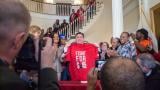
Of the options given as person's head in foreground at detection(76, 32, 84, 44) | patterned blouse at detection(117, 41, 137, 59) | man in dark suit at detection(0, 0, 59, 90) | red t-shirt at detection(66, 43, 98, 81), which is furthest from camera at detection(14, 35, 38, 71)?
person's head in foreground at detection(76, 32, 84, 44)

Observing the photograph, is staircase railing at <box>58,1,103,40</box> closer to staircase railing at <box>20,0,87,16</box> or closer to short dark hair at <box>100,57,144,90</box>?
staircase railing at <box>20,0,87,16</box>

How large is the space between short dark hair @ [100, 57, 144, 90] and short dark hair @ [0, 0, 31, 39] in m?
0.56

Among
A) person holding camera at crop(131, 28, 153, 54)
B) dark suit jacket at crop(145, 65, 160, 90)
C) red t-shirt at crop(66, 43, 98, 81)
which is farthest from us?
person holding camera at crop(131, 28, 153, 54)

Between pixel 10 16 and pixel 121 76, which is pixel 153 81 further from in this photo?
pixel 10 16

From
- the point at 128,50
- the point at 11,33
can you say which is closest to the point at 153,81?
the point at 128,50

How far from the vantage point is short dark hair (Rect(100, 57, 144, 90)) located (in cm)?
145

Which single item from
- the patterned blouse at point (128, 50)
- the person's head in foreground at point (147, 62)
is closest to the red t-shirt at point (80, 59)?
the patterned blouse at point (128, 50)

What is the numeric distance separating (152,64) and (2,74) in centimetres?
302

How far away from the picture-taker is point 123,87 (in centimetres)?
145

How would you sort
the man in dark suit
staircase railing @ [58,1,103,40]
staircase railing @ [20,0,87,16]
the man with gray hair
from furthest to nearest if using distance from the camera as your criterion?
staircase railing @ [20,0,87,16]
staircase railing @ [58,1,103,40]
the man with gray hair
the man in dark suit

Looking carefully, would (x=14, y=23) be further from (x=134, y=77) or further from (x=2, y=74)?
(x=134, y=77)

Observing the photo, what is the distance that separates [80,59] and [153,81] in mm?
1949

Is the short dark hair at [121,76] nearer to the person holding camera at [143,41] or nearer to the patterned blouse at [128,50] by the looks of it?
the patterned blouse at [128,50]

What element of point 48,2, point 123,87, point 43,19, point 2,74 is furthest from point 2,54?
point 48,2
